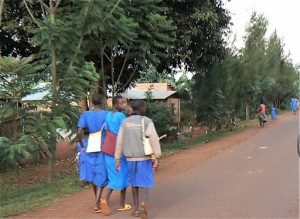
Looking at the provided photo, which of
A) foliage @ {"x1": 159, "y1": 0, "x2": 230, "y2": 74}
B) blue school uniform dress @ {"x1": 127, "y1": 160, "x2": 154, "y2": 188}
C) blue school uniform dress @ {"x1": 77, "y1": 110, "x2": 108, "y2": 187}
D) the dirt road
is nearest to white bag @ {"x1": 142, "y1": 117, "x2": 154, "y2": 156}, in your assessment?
blue school uniform dress @ {"x1": 127, "y1": 160, "x2": 154, "y2": 188}

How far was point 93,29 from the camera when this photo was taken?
11.0 m

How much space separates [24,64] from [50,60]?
91 centimetres

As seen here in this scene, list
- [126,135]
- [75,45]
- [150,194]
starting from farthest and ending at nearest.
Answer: [75,45] → [150,194] → [126,135]

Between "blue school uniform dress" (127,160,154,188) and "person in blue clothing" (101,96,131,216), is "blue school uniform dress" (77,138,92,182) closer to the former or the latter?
"person in blue clothing" (101,96,131,216)

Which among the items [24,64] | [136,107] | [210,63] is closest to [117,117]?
[136,107]

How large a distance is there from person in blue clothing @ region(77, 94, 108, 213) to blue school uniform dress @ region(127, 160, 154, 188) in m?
0.54

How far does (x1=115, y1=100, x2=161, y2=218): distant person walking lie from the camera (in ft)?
23.2

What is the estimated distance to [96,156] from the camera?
297 inches

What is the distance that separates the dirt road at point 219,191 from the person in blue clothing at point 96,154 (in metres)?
0.47

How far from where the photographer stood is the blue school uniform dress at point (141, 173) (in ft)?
23.3

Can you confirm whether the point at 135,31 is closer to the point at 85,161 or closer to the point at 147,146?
the point at 85,161

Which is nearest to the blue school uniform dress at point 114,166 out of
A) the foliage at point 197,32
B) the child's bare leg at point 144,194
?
the child's bare leg at point 144,194

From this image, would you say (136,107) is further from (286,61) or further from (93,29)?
(286,61)

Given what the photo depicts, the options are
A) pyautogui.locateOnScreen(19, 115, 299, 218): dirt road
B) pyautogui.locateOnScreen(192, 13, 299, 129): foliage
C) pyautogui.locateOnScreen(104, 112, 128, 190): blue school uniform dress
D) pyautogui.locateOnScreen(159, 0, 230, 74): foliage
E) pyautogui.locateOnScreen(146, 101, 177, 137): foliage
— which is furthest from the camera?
pyautogui.locateOnScreen(192, 13, 299, 129): foliage
